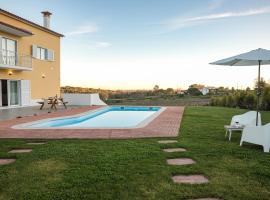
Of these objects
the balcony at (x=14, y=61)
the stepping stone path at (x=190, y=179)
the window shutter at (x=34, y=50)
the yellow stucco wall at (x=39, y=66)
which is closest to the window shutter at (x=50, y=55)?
the yellow stucco wall at (x=39, y=66)

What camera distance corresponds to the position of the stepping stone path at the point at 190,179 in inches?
163

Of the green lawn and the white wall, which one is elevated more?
the white wall

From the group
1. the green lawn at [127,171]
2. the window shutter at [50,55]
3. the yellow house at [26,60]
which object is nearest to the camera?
the green lawn at [127,171]

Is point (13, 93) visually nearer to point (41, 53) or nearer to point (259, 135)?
point (41, 53)

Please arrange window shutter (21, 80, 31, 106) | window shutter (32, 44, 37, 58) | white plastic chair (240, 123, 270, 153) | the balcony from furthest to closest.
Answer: window shutter (32, 44, 37, 58)
window shutter (21, 80, 31, 106)
the balcony
white plastic chair (240, 123, 270, 153)

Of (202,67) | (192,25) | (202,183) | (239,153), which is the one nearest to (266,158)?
(239,153)

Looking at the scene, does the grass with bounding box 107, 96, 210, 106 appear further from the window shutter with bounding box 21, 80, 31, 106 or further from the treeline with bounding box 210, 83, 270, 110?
the window shutter with bounding box 21, 80, 31, 106

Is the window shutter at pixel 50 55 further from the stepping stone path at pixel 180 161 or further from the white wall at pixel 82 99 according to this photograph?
the stepping stone path at pixel 180 161

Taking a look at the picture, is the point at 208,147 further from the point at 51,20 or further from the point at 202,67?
the point at 202,67

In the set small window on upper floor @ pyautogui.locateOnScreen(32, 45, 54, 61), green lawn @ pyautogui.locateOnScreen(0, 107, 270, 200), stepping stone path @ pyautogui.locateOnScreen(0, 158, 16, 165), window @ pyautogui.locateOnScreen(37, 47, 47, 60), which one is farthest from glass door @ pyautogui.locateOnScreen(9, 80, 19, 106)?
stepping stone path @ pyautogui.locateOnScreen(0, 158, 16, 165)

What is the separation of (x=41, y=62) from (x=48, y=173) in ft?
62.2

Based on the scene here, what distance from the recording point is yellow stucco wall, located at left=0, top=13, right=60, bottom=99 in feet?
61.4

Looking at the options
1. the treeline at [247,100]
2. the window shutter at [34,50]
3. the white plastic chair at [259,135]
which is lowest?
the white plastic chair at [259,135]

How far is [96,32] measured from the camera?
83.7ft
